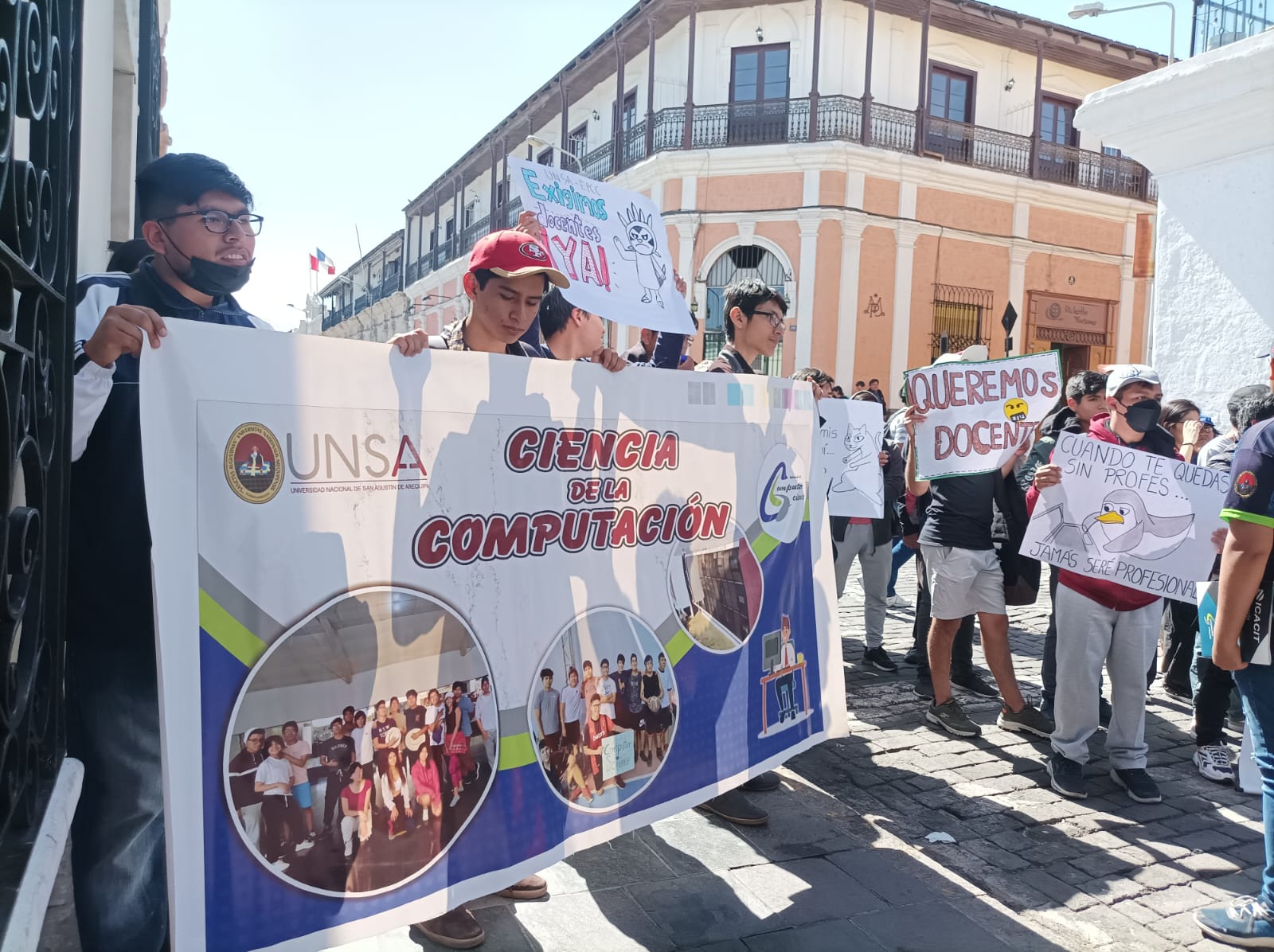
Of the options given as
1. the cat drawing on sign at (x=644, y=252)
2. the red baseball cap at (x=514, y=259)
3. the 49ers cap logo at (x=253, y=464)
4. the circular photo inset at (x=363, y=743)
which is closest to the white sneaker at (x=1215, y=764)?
the cat drawing on sign at (x=644, y=252)

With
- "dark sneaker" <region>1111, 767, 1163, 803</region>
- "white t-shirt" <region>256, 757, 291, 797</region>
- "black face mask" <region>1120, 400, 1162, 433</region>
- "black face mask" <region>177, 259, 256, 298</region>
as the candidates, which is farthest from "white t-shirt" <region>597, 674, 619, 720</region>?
"black face mask" <region>1120, 400, 1162, 433</region>

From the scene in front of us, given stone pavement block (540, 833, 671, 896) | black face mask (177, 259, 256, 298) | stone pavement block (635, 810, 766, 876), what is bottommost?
stone pavement block (540, 833, 671, 896)

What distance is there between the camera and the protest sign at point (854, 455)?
6215 mm

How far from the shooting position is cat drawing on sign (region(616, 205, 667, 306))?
426cm

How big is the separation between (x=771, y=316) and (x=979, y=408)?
134 cm

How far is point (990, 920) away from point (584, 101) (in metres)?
27.7

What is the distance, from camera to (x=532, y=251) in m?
A: 3.01

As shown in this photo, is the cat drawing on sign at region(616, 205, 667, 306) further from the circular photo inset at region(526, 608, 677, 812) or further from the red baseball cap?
the circular photo inset at region(526, 608, 677, 812)

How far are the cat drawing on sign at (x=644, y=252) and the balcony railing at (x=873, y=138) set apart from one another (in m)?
17.7

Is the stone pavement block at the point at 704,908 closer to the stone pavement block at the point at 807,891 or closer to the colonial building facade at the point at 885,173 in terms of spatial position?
the stone pavement block at the point at 807,891

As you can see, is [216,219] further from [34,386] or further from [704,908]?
[704,908]

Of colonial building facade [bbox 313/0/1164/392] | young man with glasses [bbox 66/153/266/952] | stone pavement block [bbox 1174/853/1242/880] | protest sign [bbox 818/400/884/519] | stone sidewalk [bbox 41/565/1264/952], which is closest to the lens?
young man with glasses [bbox 66/153/266/952]

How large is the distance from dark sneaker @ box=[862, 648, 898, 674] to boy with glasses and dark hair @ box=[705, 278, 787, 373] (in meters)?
2.76

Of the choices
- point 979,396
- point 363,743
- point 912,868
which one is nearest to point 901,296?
point 979,396
